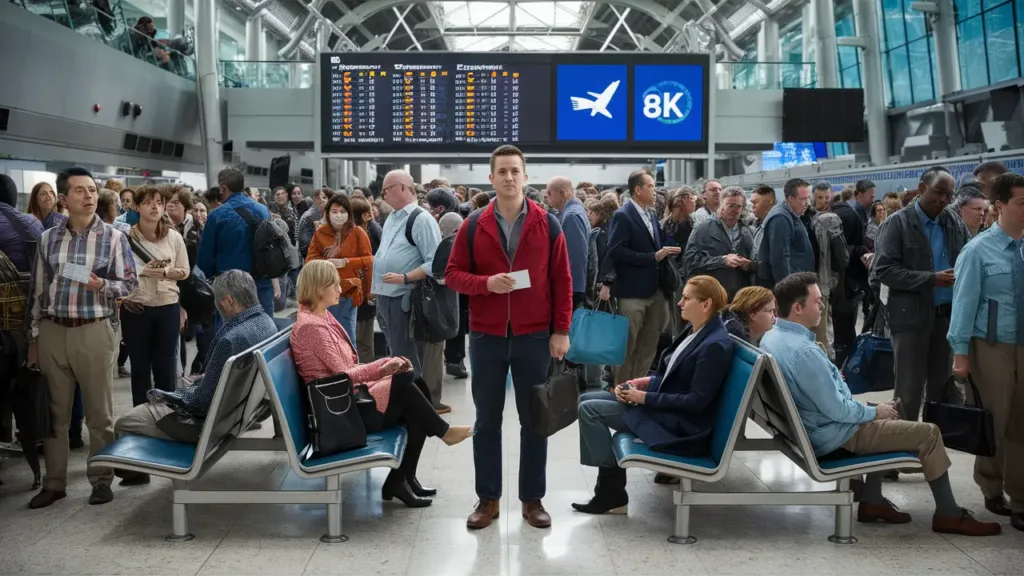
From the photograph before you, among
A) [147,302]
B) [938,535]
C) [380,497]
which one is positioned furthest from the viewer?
[147,302]

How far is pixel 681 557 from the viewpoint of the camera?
4.08 meters

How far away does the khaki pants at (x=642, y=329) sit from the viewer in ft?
23.2

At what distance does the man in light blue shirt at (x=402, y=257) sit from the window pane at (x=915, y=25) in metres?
21.8

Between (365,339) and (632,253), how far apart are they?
8.20 feet

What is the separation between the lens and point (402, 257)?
6.24m

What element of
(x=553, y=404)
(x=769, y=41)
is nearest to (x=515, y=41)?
(x=769, y=41)

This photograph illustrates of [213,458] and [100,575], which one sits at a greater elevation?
[213,458]

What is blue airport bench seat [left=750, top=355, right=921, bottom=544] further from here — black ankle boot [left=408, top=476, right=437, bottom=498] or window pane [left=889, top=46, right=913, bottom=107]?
window pane [left=889, top=46, right=913, bottom=107]

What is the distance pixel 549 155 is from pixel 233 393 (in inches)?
479

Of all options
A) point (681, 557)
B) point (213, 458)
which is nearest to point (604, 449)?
point (681, 557)

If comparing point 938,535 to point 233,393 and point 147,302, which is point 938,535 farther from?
point 147,302

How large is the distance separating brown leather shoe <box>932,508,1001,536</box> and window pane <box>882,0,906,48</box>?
77.0 feet

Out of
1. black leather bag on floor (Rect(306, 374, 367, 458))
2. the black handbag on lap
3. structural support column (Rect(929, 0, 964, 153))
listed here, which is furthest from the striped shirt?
structural support column (Rect(929, 0, 964, 153))

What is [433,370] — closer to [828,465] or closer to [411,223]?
[411,223]
